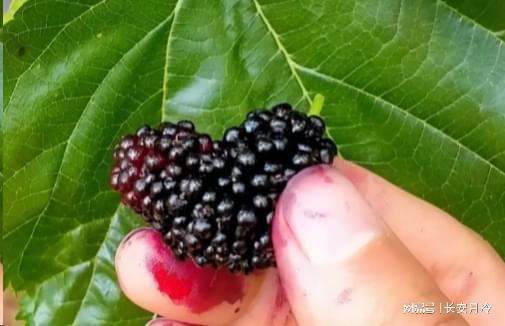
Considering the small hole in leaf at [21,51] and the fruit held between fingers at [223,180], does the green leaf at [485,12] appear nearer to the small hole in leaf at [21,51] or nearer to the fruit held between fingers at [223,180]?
the fruit held between fingers at [223,180]

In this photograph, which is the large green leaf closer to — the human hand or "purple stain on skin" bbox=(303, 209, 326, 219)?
the human hand

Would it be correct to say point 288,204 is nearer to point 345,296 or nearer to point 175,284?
point 345,296

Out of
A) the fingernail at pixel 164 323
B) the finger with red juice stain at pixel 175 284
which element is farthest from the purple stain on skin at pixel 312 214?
the fingernail at pixel 164 323

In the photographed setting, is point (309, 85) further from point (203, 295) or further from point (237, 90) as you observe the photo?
point (203, 295)

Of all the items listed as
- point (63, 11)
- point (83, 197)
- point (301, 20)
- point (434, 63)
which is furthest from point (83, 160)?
point (434, 63)

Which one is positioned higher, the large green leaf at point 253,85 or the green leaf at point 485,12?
the green leaf at point 485,12

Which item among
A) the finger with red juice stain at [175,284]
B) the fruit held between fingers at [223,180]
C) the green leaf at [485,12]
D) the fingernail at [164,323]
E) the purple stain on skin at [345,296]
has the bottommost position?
the fingernail at [164,323]

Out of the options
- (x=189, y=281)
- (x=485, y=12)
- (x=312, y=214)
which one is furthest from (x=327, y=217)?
(x=485, y=12)
